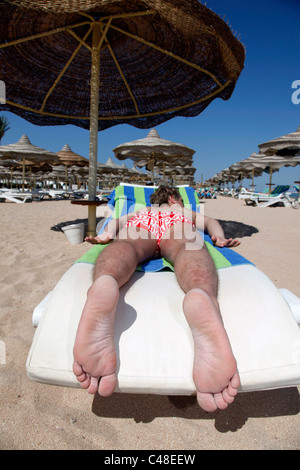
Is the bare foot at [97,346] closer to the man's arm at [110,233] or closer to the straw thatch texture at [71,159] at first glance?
the man's arm at [110,233]

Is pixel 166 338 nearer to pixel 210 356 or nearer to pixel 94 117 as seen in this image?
pixel 210 356

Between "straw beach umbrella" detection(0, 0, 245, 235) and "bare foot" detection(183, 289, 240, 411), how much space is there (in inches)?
110

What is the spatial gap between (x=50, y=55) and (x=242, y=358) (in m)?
5.06

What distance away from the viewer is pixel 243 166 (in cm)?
1451

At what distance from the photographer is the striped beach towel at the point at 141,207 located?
1.75 meters

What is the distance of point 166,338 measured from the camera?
3.82 ft

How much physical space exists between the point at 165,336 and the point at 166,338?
1 centimetres

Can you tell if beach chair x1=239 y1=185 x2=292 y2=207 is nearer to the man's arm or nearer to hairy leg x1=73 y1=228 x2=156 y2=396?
the man's arm

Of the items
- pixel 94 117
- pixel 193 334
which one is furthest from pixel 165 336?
pixel 94 117

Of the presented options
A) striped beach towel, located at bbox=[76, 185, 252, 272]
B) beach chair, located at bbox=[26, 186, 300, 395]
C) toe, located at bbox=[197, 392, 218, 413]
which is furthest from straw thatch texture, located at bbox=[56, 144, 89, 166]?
toe, located at bbox=[197, 392, 218, 413]

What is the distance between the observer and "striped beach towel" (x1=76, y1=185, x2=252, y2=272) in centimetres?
175

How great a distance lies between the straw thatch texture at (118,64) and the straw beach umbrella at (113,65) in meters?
0.01
